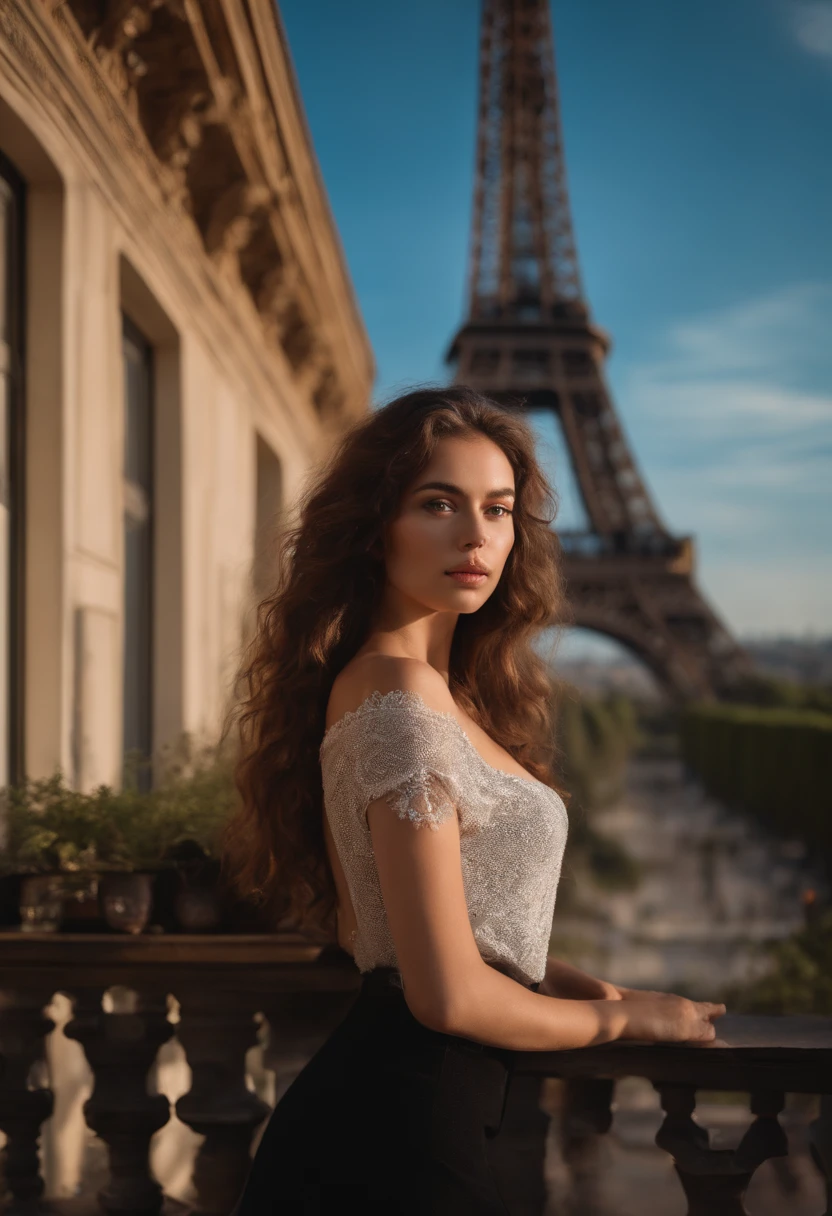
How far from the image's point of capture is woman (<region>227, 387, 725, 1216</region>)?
1474 mm

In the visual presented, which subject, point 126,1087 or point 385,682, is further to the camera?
point 126,1087

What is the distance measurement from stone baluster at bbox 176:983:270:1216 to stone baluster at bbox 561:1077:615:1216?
56cm

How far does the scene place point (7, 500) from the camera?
12.3 feet

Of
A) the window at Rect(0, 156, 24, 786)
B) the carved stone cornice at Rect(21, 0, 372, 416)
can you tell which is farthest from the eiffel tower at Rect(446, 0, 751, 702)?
the window at Rect(0, 156, 24, 786)

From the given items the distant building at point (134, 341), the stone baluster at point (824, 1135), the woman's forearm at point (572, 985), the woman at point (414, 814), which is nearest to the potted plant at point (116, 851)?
the woman at point (414, 814)

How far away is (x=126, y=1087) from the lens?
2.32 meters

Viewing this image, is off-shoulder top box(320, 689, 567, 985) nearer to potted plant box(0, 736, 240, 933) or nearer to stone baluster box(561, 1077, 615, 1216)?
stone baluster box(561, 1077, 615, 1216)

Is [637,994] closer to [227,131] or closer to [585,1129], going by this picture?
[585,1129]

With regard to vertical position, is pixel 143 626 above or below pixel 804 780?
above

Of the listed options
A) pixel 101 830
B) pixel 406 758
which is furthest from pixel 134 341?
pixel 406 758

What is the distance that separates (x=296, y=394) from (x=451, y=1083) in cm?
804

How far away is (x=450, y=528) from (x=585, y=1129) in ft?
3.90

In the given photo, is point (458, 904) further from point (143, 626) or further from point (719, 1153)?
point (143, 626)

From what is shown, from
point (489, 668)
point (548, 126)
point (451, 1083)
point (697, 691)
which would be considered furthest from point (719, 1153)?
point (548, 126)
